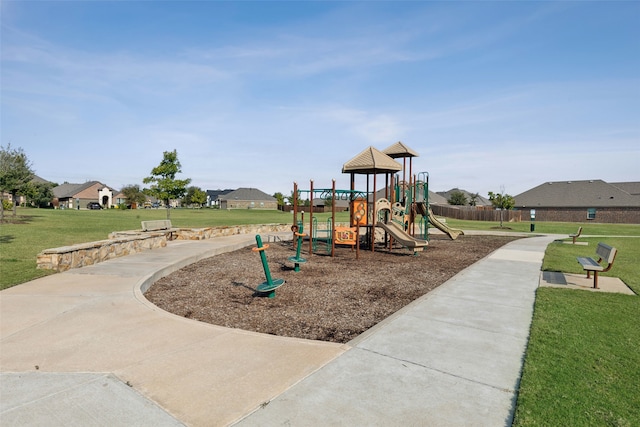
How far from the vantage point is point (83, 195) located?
80125 millimetres

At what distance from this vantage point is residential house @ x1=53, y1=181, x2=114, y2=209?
78825 mm

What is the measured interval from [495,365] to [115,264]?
380 inches

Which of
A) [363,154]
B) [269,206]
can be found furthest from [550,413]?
[269,206]

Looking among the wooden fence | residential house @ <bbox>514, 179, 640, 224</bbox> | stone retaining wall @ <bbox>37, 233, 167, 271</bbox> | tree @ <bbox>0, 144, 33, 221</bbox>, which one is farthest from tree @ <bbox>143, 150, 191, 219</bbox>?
residential house @ <bbox>514, 179, 640, 224</bbox>

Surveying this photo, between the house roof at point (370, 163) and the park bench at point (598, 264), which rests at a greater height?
the house roof at point (370, 163)

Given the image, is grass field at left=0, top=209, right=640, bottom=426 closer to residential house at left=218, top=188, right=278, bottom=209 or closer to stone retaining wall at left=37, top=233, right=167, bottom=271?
stone retaining wall at left=37, top=233, right=167, bottom=271

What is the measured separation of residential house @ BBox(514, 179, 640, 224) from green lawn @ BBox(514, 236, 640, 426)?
192ft

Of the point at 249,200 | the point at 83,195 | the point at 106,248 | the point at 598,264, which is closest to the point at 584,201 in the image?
the point at 598,264

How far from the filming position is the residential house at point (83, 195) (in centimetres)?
7882

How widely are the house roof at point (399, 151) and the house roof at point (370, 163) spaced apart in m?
2.87

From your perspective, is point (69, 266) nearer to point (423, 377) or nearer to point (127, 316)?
point (127, 316)

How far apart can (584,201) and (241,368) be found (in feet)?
217

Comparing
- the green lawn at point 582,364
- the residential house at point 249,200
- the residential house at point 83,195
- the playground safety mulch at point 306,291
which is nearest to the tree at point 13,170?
the playground safety mulch at point 306,291

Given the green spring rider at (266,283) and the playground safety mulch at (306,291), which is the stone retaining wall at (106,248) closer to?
the playground safety mulch at (306,291)
